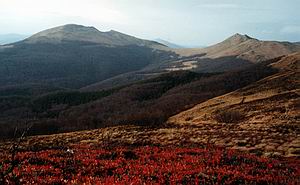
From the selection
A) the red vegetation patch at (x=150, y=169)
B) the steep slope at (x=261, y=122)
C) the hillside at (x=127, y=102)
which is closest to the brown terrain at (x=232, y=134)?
the steep slope at (x=261, y=122)

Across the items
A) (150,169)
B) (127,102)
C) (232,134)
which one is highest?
(150,169)

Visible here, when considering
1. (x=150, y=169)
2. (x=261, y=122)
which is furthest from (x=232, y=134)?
(x=150, y=169)

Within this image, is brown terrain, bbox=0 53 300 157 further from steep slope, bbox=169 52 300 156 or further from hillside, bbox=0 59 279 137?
hillside, bbox=0 59 279 137

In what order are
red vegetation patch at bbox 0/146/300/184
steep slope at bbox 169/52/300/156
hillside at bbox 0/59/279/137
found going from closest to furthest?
red vegetation patch at bbox 0/146/300/184, steep slope at bbox 169/52/300/156, hillside at bbox 0/59/279/137

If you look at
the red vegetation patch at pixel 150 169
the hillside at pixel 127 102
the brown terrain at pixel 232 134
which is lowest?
the hillside at pixel 127 102

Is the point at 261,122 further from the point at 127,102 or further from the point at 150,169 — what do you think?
the point at 127,102

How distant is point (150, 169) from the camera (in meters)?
17.2

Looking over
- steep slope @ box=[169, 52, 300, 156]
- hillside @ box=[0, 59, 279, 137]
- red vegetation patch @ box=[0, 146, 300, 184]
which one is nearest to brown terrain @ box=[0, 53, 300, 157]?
steep slope @ box=[169, 52, 300, 156]

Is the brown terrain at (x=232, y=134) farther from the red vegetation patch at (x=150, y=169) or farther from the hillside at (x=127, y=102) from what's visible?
the hillside at (x=127, y=102)

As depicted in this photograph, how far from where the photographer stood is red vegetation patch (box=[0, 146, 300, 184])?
605 inches

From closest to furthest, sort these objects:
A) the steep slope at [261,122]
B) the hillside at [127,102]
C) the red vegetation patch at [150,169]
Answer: the red vegetation patch at [150,169]
the steep slope at [261,122]
the hillside at [127,102]

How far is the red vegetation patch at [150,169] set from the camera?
15.4 meters

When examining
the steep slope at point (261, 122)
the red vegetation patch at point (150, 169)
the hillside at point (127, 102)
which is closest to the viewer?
the red vegetation patch at point (150, 169)

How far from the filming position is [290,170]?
59.6 ft
